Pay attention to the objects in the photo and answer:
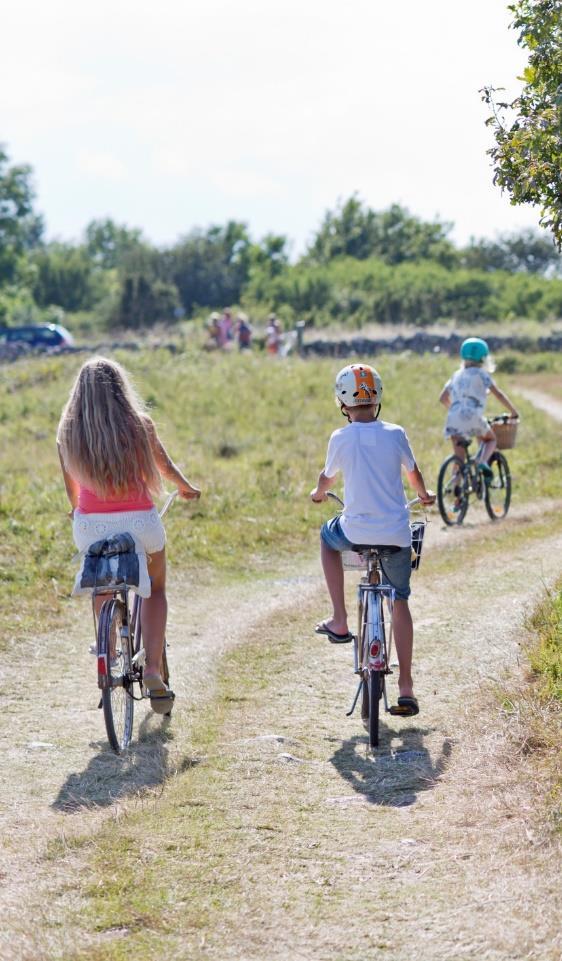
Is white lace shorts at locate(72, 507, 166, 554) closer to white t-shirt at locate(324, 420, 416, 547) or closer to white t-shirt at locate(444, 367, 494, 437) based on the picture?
white t-shirt at locate(324, 420, 416, 547)

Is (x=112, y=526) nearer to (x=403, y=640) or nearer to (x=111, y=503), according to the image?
(x=111, y=503)

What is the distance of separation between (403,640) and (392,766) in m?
0.84

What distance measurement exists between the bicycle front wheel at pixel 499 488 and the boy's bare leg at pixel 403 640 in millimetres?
7621

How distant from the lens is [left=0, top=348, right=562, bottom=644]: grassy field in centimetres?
1209

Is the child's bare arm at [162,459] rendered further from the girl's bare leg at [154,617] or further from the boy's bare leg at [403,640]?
the boy's bare leg at [403,640]

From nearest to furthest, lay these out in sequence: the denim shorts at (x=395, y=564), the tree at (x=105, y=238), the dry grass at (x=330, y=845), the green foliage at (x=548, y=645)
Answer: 1. the dry grass at (x=330, y=845)
2. the green foliage at (x=548, y=645)
3. the denim shorts at (x=395, y=564)
4. the tree at (x=105, y=238)

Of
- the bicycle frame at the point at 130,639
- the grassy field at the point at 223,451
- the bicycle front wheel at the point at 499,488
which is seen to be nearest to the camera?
the bicycle frame at the point at 130,639

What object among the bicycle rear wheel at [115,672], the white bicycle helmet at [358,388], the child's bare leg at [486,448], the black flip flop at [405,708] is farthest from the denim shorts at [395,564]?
the child's bare leg at [486,448]

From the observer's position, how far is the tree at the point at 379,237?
72.2 m

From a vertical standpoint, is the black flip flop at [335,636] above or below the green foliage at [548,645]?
above

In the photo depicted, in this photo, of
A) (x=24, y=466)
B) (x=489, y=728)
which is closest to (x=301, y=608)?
(x=489, y=728)

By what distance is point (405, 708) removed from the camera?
6711 millimetres

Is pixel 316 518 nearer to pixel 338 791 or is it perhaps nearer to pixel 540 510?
pixel 540 510

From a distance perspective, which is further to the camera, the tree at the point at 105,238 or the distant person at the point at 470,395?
the tree at the point at 105,238
